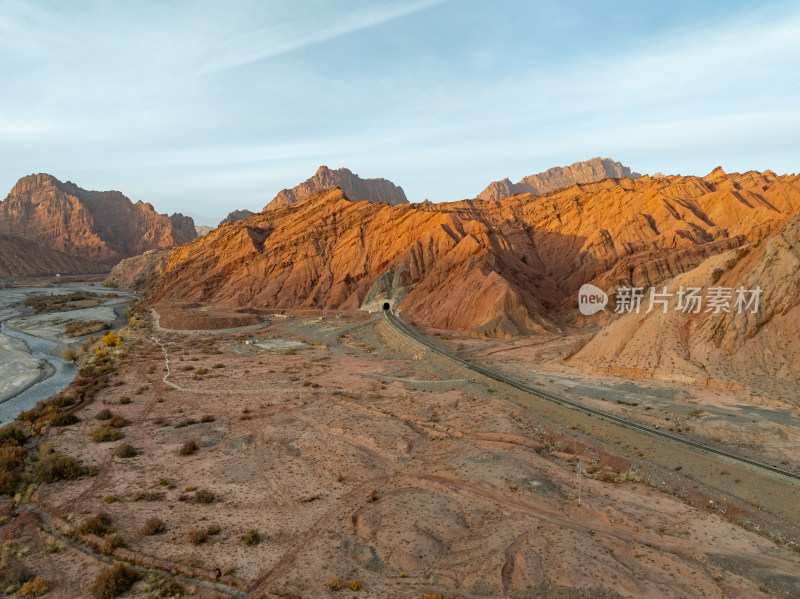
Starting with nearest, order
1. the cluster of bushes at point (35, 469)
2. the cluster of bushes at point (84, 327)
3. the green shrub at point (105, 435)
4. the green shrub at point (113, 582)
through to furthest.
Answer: the green shrub at point (113, 582)
the cluster of bushes at point (35, 469)
the green shrub at point (105, 435)
the cluster of bushes at point (84, 327)

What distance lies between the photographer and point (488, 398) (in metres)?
30.4

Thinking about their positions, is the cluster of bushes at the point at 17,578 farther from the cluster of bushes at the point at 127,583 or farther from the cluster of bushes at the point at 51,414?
the cluster of bushes at the point at 51,414

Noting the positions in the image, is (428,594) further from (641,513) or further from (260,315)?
(260,315)

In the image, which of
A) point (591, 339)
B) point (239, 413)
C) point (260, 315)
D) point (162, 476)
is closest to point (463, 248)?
point (260, 315)

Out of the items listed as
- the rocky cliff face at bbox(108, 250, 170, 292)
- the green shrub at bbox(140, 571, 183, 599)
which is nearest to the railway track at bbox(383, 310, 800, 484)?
the green shrub at bbox(140, 571, 183, 599)

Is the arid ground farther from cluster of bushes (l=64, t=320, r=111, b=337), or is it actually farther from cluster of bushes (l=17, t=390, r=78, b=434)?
cluster of bushes (l=64, t=320, r=111, b=337)

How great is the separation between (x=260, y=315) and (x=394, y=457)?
5771 centimetres

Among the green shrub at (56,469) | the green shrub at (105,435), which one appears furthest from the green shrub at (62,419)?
the green shrub at (56,469)

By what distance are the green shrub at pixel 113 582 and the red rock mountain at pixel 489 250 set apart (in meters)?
45.6

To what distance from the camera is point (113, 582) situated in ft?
42.2

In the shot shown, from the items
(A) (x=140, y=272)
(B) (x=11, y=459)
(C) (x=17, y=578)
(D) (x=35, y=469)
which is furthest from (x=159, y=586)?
(A) (x=140, y=272)

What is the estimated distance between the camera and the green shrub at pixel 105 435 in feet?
79.6

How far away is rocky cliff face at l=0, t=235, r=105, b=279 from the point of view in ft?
524

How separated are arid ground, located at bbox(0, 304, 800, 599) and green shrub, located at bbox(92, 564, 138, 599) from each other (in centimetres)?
39
